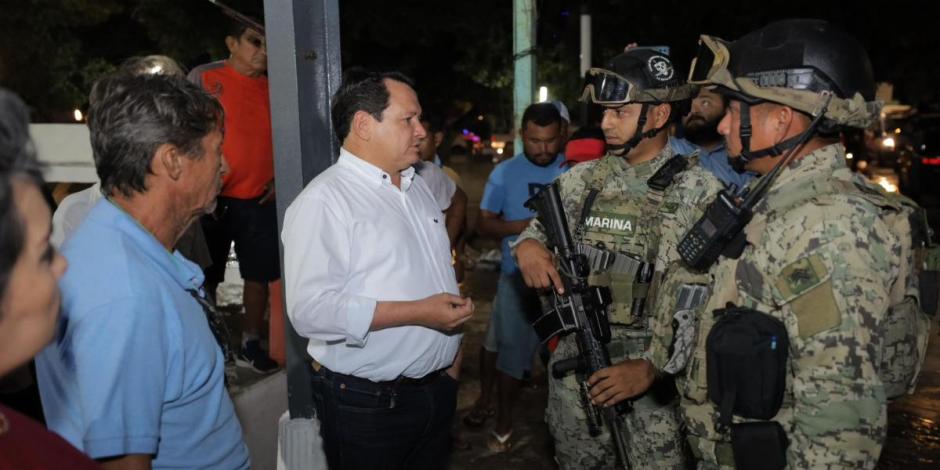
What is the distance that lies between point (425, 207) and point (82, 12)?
16.7 meters

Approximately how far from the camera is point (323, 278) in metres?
2.58

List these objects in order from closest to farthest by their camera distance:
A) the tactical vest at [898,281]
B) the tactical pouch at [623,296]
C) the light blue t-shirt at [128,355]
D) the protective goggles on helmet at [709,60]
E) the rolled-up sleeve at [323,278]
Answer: the light blue t-shirt at [128,355], the tactical vest at [898,281], the protective goggles on helmet at [709,60], the rolled-up sleeve at [323,278], the tactical pouch at [623,296]

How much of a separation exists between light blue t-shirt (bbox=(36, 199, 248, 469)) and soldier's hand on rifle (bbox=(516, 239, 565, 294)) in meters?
1.55

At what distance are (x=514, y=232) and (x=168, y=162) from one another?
3.24m

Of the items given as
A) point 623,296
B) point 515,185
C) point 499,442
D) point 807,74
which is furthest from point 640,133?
point 499,442

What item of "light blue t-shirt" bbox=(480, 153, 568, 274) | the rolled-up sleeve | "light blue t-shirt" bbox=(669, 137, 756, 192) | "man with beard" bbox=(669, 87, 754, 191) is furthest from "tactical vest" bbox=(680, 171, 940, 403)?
"light blue t-shirt" bbox=(480, 153, 568, 274)

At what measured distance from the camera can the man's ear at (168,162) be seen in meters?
1.95

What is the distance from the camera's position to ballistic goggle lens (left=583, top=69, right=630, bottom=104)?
3314 millimetres

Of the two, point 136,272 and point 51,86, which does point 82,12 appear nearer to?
point 51,86

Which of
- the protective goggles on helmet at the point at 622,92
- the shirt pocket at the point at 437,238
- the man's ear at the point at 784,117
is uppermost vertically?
the protective goggles on helmet at the point at 622,92

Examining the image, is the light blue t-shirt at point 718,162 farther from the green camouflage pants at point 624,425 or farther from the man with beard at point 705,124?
the green camouflage pants at point 624,425

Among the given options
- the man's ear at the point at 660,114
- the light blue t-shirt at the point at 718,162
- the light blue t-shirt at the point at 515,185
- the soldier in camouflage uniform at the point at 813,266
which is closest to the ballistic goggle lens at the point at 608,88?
the man's ear at the point at 660,114

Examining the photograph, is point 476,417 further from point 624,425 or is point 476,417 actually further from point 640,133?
point 640,133

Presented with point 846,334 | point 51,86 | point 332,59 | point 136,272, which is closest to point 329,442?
point 136,272
